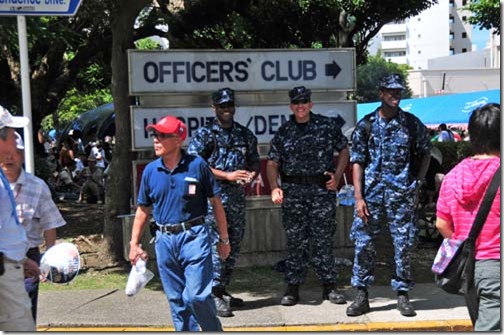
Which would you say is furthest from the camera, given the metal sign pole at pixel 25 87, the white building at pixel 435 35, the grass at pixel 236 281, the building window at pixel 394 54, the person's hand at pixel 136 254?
the building window at pixel 394 54

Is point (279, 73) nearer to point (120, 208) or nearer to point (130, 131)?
point (130, 131)

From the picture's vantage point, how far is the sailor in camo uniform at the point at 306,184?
548 cm

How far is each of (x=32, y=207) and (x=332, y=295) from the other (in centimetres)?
298

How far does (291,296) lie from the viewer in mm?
5613

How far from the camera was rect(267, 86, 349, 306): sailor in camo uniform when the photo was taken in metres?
5.48

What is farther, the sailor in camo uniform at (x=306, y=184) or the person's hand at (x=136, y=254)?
the sailor in camo uniform at (x=306, y=184)

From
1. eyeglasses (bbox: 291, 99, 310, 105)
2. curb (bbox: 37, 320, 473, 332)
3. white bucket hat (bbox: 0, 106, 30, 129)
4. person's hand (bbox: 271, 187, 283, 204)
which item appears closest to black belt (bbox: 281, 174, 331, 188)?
person's hand (bbox: 271, 187, 283, 204)

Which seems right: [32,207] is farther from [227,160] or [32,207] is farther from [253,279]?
[253,279]

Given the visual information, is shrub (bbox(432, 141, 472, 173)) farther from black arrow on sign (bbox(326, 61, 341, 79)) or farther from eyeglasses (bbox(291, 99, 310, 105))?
eyeglasses (bbox(291, 99, 310, 105))

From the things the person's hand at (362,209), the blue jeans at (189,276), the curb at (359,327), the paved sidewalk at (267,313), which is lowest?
the curb at (359,327)

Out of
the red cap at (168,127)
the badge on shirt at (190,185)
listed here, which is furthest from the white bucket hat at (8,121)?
the badge on shirt at (190,185)

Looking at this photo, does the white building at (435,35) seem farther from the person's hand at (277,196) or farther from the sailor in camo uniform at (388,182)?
the person's hand at (277,196)

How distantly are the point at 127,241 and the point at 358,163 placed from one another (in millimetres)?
2727

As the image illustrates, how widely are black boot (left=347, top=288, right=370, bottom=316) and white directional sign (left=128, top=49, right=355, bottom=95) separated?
2.66 metres
